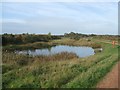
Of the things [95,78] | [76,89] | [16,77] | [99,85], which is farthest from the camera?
[16,77]

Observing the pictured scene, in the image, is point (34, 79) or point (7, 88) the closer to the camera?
point (7, 88)

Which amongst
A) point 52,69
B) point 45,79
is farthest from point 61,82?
point 52,69

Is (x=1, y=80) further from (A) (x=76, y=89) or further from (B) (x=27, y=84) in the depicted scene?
(A) (x=76, y=89)

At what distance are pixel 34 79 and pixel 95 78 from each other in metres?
3.12

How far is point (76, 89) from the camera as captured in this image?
451 inches

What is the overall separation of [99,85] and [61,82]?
6.14 ft

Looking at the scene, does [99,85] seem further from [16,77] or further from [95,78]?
[16,77]

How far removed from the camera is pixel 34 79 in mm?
14148

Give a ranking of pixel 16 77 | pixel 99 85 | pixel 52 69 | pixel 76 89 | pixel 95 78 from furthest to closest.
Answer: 1. pixel 52 69
2. pixel 16 77
3. pixel 95 78
4. pixel 99 85
5. pixel 76 89

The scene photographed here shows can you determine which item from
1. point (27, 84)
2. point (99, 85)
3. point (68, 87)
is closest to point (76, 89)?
Result: point (68, 87)

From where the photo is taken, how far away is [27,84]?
1295 centimetres

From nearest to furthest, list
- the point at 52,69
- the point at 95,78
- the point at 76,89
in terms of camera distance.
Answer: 1. the point at 76,89
2. the point at 95,78
3. the point at 52,69

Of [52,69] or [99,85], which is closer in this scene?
[99,85]

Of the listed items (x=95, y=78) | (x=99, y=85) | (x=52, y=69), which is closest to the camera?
(x=99, y=85)
